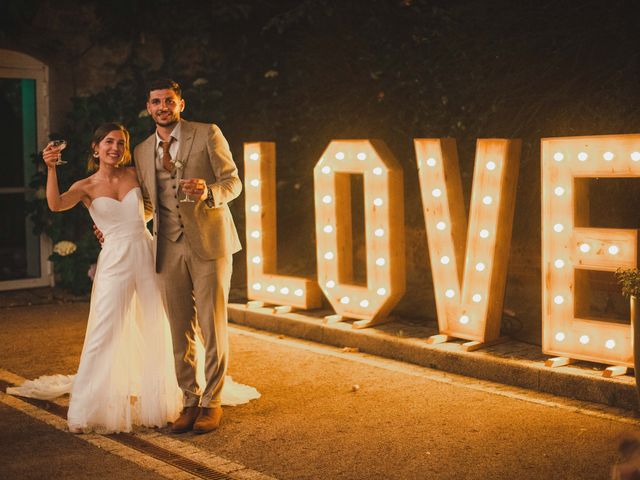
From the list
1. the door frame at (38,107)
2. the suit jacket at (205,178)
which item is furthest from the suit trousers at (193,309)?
the door frame at (38,107)

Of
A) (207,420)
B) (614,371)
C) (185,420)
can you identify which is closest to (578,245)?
(614,371)

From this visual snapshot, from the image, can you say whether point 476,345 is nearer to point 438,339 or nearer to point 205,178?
point 438,339

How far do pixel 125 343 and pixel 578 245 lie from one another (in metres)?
3.55

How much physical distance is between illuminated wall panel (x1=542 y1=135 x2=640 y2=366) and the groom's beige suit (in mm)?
2662

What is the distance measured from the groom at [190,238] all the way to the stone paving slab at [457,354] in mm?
2384

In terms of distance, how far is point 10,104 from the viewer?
1269 centimetres

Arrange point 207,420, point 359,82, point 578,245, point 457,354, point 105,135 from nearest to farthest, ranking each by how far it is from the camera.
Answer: point 207,420 → point 105,135 → point 578,245 → point 457,354 → point 359,82

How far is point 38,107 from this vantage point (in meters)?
12.8

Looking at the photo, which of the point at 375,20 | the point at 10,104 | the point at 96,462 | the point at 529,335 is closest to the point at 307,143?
the point at 375,20

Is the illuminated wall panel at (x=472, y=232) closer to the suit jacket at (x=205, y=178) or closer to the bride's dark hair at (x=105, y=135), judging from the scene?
the suit jacket at (x=205, y=178)

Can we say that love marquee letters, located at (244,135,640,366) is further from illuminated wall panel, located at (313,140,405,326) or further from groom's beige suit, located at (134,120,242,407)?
groom's beige suit, located at (134,120,242,407)

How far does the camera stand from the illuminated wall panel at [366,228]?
9.35 metres

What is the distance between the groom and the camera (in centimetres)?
665

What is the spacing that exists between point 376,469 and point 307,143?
860 cm
